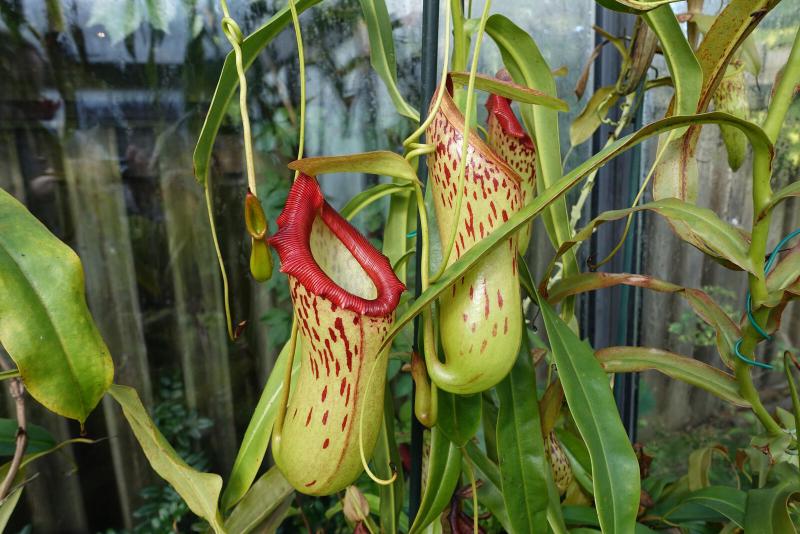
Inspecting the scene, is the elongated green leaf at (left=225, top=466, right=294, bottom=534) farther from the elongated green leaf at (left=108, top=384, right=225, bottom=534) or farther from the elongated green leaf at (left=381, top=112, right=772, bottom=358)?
the elongated green leaf at (left=381, top=112, right=772, bottom=358)

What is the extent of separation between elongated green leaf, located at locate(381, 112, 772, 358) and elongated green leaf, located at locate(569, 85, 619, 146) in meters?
0.42

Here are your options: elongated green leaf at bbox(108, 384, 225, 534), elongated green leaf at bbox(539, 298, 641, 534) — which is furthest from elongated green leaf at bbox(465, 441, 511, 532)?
elongated green leaf at bbox(108, 384, 225, 534)

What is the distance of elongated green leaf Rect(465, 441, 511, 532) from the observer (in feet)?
2.01

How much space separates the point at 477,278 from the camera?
426 millimetres

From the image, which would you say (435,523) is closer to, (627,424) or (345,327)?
(345,327)

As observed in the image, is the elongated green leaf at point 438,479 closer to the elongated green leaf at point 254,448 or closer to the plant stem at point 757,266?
the elongated green leaf at point 254,448

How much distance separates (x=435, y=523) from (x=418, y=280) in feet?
1.05

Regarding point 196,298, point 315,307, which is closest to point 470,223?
point 315,307

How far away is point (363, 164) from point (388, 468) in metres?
0.42

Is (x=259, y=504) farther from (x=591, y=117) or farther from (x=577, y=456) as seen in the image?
(x=591, y=117)

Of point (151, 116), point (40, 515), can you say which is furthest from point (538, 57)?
point (40, 515)

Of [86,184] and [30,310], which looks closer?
[30,310]

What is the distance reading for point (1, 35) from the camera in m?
0.95

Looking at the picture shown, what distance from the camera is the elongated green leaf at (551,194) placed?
0.35 meters
